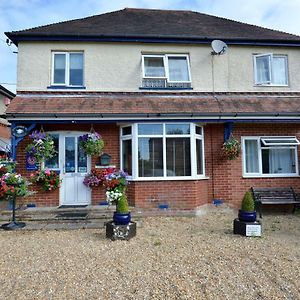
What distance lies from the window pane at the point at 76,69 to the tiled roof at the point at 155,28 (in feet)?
2.17

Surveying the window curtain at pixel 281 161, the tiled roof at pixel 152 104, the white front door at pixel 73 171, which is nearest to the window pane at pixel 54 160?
the white front door at pixel 73 171

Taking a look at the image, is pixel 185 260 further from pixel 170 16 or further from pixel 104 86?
pixel 170 16

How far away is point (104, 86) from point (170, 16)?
16.8 feet

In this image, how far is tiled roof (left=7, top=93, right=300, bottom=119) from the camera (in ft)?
26.6

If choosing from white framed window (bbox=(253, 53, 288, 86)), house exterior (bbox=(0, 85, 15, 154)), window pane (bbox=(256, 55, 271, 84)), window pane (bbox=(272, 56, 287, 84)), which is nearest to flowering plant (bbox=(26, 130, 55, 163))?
white framed window (bbox=(253, 53, 288, 86))

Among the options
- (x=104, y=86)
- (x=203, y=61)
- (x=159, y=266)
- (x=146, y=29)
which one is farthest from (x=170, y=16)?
(x=159, y=266)

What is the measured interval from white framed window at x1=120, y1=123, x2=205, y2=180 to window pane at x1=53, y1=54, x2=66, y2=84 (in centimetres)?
304

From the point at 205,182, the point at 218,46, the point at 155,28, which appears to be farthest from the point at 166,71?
the point at 205,182

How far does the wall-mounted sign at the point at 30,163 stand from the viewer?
27.3 ft

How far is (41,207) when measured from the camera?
27.2ft

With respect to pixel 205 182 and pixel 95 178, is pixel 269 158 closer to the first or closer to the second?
pixel 205 182

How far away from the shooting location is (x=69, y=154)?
8.70 metres

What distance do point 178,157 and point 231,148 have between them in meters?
1.62

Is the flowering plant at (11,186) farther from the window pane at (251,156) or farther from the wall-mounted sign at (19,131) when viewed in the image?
the window pane at (251,156)
